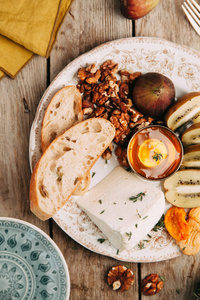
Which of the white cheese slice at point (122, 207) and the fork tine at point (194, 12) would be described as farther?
the fork tine at point (194, 12)

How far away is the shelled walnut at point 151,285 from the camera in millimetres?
1154

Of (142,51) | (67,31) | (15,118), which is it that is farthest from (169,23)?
(15,118)

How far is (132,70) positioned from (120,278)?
0.77m

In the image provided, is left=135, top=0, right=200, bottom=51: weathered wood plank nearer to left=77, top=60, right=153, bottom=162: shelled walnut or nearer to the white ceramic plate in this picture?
the white ceramic plate

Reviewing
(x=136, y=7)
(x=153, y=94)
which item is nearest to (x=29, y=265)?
(x=153, y=94)

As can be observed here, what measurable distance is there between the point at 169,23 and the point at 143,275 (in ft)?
3.14

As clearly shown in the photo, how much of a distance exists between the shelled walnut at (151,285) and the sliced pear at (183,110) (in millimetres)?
574

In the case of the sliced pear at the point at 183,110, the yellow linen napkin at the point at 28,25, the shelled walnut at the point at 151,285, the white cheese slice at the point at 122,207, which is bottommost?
the shelled walnut at the point at 151,285

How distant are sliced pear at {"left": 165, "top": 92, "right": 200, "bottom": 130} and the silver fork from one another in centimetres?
29

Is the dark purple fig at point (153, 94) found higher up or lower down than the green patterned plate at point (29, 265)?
higher up

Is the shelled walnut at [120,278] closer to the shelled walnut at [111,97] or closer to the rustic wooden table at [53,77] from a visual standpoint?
the rustic wooden table at [53,77]

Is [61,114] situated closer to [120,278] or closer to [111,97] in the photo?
[111,97]

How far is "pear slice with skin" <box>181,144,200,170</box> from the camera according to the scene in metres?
1.07

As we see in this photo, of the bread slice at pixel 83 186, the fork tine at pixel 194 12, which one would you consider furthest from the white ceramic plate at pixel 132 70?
the fork tine at pixel 194 12
